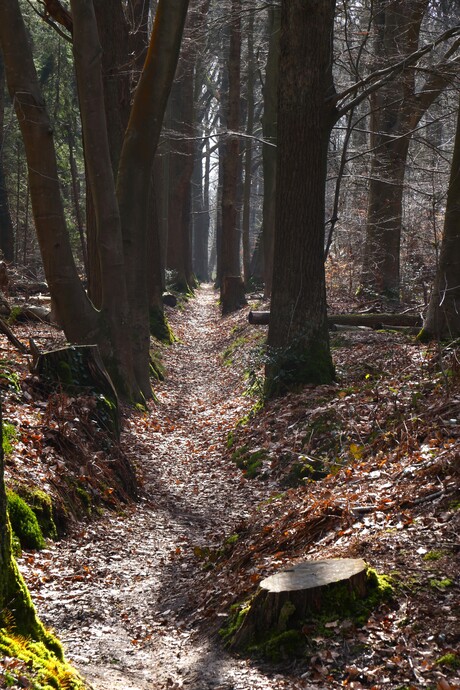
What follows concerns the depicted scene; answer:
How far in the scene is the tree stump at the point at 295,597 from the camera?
427 cm

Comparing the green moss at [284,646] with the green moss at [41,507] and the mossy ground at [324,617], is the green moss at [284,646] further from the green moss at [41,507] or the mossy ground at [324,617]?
the green moss at [41,507]

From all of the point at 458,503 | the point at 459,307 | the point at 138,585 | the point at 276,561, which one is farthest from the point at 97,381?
the point at 459,307

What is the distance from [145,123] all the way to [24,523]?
7.44 meters

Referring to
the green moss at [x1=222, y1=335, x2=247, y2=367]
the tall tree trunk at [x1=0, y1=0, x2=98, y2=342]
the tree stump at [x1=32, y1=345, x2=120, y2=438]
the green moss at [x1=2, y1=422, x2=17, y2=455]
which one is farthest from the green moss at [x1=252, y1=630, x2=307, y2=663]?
the green moss at [x1=222, y1=335, x2=247, y2=367]

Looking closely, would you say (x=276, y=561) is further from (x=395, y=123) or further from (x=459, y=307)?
(x=395, y=123)

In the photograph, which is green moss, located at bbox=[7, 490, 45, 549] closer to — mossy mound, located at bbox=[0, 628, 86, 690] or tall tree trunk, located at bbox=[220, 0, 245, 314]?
mossy mound, located at bbox=[0, 628, 86, 690]

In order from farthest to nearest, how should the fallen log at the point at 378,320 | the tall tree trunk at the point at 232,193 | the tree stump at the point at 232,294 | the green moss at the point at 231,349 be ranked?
the tree stump at the point at 232,294, the tall tree trunk at the point at 232,193, the green moss at the point at 231,349, the fallen log at the point at 378,320

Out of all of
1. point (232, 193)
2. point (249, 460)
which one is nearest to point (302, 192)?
point (249, 460)

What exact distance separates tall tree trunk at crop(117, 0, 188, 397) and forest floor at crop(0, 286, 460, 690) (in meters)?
2.92

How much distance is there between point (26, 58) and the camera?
9.59m

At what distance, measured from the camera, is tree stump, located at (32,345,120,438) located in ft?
27.6

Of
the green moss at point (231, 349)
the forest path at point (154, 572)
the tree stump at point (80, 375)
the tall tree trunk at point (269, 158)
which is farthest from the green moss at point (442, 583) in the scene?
the tall tree trunk at point (269, 158)

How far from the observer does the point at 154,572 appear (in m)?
6.06

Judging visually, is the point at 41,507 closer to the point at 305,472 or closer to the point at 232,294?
the point at 305,472
